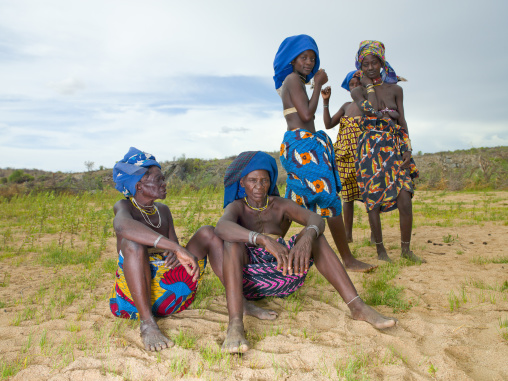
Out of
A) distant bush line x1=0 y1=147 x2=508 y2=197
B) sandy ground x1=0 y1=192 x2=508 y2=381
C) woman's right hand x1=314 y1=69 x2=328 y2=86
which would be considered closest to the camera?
sandy ground x1=0 y1=192 x2=508 y2=381

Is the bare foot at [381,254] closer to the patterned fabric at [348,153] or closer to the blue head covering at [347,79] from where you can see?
the patterned fabric at [348,153]

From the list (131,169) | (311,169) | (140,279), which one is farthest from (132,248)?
(311,169)

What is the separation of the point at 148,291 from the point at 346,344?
1.39 meters

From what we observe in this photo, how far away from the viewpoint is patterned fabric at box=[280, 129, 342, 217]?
406 centimetres

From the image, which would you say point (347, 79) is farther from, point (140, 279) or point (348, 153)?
point (140, 279)

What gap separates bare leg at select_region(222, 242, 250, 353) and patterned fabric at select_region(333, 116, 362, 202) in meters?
2.92

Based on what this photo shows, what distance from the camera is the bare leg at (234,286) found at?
2.59m

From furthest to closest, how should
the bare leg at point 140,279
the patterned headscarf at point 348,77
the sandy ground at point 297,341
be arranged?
1. the patterned headscarf at point 348,77
2. the bare leg at point 140,279
3. the sandy ground at point 297,341

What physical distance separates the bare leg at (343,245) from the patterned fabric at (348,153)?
1.24 meters

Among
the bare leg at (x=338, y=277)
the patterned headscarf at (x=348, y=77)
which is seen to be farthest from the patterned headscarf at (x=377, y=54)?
the bare leg at (x=338, y=277)

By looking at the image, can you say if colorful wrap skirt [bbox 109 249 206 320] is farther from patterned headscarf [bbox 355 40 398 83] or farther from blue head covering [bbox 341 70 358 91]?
blue head covering [bbox 341 70 358 91]

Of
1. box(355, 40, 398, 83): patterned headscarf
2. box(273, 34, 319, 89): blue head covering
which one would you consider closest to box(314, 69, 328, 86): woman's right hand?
box(273, 34, 319, 89): blue head covering

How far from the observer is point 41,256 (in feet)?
17.4

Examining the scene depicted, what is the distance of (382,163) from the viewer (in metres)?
4.91
